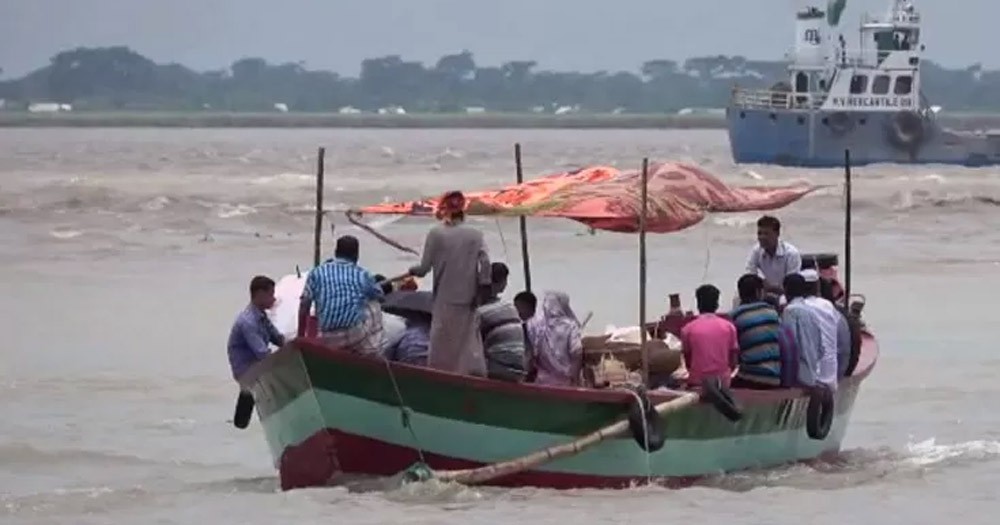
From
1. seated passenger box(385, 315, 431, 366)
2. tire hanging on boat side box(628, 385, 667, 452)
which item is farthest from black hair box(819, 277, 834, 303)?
seated passenger box(385, 315, 431, 366)

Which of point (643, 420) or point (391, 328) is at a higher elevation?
point (391, 328)

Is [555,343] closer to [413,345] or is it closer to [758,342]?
[413,345]

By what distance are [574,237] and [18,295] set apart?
521 inches

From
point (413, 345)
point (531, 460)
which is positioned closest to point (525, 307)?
point (413, 345)

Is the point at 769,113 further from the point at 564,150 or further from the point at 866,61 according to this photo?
the point at 564,150

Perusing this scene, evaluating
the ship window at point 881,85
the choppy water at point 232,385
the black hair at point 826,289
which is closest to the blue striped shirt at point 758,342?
the choppy water at point 232,385

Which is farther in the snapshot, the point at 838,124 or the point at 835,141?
the point at 835,141

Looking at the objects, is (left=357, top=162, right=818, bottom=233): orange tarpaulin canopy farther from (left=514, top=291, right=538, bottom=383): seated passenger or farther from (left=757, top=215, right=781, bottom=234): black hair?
(left=514, top=291, right=538, bottom=383): seated passenger

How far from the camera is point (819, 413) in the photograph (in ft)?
47.0

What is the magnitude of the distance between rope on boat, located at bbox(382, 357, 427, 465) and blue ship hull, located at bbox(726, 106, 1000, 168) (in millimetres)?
57403

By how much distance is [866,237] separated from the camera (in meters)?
42.2

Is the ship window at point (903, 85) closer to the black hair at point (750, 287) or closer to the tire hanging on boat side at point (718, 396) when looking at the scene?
the black hair at point (750, 287)

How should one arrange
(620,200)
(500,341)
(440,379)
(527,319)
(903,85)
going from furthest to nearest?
(903,85)
(620,200)
(527,319)
(500,341)
(440,379)

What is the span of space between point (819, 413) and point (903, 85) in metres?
56.8
